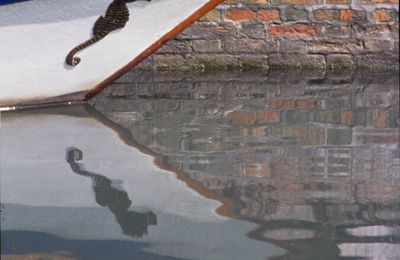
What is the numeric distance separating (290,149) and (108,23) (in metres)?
1.14

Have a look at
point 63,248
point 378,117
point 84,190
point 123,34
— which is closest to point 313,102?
point 378,117

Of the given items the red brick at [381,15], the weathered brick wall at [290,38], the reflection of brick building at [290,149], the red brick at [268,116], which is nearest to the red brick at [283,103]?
the reflection of brick building at [290,149]

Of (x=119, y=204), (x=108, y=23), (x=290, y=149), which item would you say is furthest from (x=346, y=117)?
(x=119, y=204)

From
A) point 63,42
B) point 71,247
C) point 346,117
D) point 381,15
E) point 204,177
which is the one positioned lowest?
point 71,247

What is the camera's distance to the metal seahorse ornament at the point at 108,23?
15.5 feet

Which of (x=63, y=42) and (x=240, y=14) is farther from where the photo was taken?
(x=240, y=14)

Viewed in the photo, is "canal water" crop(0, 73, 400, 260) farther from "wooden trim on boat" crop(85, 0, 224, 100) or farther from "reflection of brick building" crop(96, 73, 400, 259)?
"wooden trim on boat" crop(85, 0, 224, 100)

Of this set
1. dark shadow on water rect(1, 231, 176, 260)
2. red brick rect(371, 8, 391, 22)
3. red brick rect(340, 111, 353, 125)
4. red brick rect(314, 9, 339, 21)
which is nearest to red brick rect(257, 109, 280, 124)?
red brick rect(340, 111, 353, 125)

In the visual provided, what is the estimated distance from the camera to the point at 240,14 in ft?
21.0

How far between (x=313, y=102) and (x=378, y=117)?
47cm

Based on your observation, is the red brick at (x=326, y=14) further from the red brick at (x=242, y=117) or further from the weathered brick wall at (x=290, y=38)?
the red brick at (x=242, y=117)

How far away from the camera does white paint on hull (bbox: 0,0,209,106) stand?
466 cm

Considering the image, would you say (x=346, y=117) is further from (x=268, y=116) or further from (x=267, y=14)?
(x=267, y=14)

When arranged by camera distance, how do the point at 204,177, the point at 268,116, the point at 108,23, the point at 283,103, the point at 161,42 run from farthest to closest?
1. the point at 283,103
2. the point at 268,116
3. the point at 161,42
4. the point at 108,23
5. the point at 204,177
